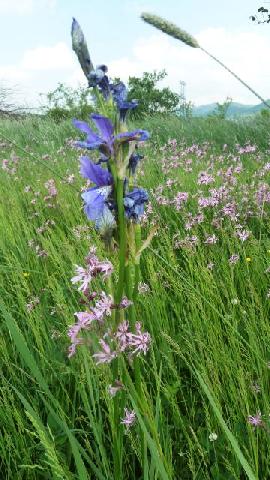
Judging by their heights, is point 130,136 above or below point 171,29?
below

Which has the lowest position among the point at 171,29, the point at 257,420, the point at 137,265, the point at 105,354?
the point at 257,420

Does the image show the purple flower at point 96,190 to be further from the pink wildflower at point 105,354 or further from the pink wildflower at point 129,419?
the pink wildflower at point 129,419

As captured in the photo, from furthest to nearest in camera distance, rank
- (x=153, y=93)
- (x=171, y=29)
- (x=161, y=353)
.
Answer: (x=153, y=93) → (x=161, y=353) → (x=171, y=29)

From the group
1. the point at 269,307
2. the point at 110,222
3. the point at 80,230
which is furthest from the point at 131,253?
the point at 80,230

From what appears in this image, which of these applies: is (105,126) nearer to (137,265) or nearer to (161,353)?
(137,265)

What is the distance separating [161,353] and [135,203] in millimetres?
1030

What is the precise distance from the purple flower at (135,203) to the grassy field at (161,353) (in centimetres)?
22

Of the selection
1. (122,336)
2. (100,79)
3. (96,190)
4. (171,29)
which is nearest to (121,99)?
(100,79)

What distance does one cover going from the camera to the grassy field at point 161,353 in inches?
50.9

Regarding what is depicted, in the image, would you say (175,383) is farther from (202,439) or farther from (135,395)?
(135,395)

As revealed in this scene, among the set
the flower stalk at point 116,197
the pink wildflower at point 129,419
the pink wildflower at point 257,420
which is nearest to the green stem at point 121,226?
the flower stalk at point 116,197

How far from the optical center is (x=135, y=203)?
974mm

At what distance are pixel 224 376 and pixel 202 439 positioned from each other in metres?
0.23

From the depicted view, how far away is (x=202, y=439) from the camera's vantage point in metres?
1.58
